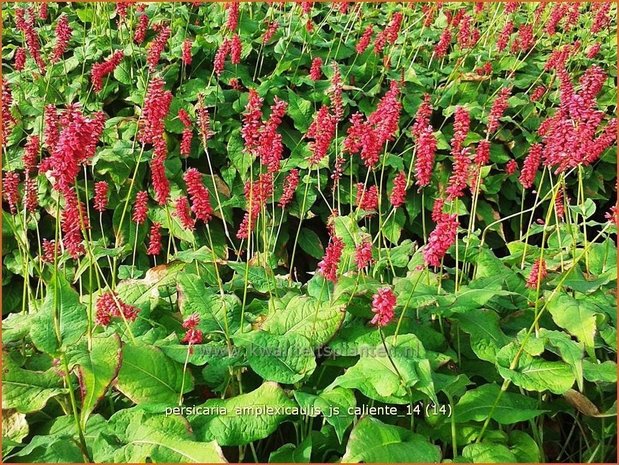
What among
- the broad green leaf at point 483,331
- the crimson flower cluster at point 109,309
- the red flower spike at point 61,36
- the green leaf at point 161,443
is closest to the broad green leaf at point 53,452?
the green leaf at point 161,443

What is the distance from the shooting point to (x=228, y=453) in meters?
2.01

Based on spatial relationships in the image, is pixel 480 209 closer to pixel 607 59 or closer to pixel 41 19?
pixel 607 59

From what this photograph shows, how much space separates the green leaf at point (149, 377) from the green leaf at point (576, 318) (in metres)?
1.22

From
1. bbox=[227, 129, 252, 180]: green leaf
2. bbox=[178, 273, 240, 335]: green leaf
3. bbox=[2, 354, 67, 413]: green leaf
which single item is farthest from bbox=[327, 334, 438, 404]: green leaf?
bbox=[227, 129, 252, 180]: green leaf

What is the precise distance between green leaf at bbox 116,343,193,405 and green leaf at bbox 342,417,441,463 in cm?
56

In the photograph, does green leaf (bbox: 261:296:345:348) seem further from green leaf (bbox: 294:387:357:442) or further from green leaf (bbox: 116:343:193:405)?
green leaf (bbox: 116:343:193:405)

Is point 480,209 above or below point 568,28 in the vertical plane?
below

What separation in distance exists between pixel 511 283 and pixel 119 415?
155 cm

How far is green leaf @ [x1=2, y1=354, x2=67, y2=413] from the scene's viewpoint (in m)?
1.88

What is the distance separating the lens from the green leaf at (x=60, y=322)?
1.93m

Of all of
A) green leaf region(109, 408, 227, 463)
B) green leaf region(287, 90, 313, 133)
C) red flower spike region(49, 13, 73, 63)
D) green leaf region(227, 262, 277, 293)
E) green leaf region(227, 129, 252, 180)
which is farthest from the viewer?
green leaf region(287, 90, 313, 133)

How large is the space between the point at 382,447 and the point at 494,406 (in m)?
0.38

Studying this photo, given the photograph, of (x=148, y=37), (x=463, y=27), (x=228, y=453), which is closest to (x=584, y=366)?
(x=228, y=453)

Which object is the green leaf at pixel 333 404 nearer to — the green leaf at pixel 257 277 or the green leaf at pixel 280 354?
the green leaf at pixel 280 354
